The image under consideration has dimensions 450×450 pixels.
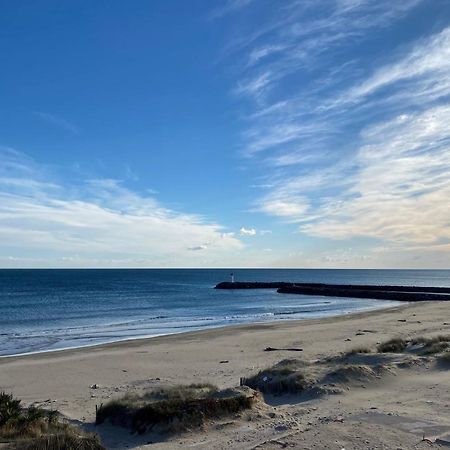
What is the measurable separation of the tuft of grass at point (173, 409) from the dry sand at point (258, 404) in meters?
0.23

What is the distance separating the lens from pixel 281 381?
11.7m

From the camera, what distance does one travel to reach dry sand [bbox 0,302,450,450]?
809 centimetres

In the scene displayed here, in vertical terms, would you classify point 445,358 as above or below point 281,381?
above

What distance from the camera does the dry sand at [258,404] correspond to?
8.09 m

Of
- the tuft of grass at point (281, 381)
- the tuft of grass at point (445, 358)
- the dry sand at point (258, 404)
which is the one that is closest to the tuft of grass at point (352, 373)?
the dry sand at point (258, 404)

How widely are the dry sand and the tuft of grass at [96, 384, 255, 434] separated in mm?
231

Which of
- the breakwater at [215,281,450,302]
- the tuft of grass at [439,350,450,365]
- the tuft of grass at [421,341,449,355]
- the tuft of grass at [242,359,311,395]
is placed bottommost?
the tuft of grass at [242,359,311,395]

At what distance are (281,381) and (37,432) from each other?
570 cm

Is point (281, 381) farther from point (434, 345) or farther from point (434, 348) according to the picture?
point (434, 345)

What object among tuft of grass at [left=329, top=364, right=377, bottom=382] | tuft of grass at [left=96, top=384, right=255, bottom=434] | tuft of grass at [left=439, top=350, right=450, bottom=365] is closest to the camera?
tuft of grass at [left=96, top=384, right=255, bottom=434]

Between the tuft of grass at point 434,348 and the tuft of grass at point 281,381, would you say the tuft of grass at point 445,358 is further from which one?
the tuft of grass at point 281,381

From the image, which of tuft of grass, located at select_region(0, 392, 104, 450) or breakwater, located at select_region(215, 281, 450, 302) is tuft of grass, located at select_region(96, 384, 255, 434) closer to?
tuft of grass, located at select_region(0, 392, 104, 450)

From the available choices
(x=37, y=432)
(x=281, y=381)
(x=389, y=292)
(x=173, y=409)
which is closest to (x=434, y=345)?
(x=281, y=381)

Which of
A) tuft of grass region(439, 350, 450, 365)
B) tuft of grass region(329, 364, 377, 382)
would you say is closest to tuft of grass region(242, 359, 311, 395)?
tuft of grass region(329, 364, 377, 382)
